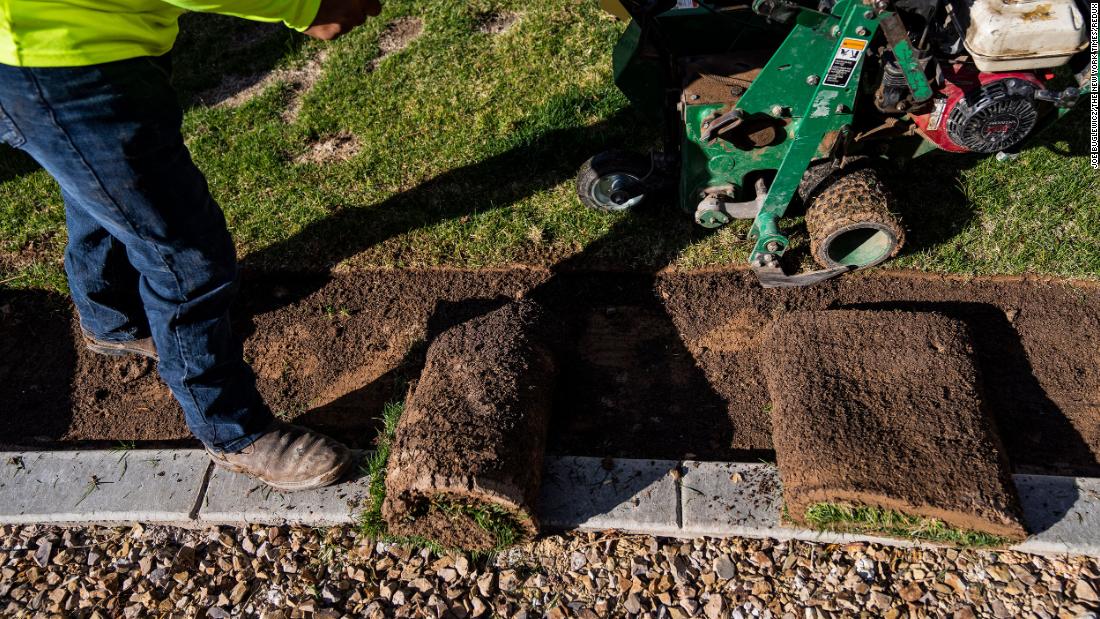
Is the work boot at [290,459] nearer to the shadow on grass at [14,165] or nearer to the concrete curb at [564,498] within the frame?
the concrete curb at [564,498]

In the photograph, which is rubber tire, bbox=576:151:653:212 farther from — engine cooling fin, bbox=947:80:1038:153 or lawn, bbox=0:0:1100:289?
engine cooling fin, bbox=947:80:1038:153

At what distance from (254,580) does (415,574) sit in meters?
0.57

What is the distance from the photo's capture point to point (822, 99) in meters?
2.96

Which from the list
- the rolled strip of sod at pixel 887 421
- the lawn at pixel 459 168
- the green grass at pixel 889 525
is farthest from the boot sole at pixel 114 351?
the green grass at pixel 889 525

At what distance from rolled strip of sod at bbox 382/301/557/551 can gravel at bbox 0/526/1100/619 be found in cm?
15

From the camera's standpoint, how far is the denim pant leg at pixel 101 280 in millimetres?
2871

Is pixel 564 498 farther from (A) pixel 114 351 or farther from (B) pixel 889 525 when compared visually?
(A) pixel 114 351

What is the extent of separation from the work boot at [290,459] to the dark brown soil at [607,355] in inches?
13.4

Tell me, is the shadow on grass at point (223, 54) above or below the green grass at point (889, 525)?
above

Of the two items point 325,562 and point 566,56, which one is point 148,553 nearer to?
point 325,562

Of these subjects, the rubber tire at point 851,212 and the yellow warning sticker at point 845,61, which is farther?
the rubber tire at point 851,212

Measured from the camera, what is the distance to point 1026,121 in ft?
9.66

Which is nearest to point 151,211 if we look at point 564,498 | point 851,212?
point 564,498

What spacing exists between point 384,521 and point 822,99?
7.48ft
